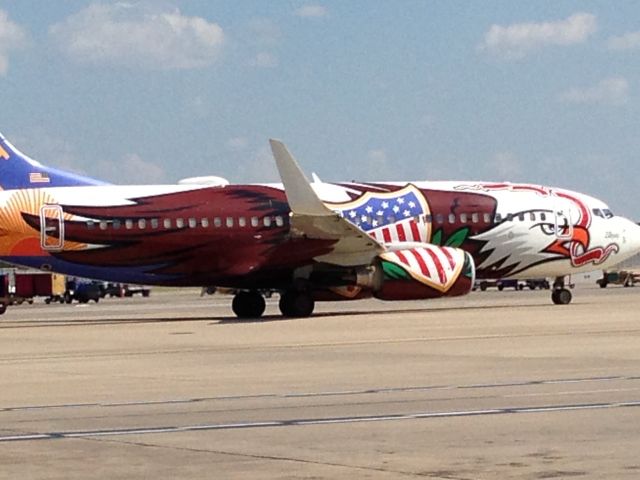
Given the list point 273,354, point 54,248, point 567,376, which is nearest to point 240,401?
point 567,376

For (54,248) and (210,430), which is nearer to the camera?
(210,430)

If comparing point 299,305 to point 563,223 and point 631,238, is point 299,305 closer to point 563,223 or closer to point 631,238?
point 563,223

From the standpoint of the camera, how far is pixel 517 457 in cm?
1312

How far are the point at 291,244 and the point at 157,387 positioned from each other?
76.2 ft

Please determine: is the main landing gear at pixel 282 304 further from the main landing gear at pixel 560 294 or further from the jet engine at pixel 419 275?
the main landing gear at pixel 560 294

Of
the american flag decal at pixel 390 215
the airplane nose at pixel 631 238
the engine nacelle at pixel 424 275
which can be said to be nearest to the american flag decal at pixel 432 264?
the engine nacelle at pixel 424 275

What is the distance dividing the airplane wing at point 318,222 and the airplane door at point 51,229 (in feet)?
21.7

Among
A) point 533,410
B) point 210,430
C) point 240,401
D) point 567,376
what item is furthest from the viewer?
point 567,376

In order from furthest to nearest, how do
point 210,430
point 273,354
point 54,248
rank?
point 54,248
point 273,354
point 210,430

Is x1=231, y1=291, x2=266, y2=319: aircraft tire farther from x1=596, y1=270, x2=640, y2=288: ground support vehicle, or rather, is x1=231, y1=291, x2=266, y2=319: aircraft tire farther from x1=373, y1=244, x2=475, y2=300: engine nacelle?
x1=596, y1=270, x2=640, y2=288: ground support vehicle

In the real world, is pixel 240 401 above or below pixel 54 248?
below

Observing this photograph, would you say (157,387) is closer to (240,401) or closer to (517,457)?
(240,401)

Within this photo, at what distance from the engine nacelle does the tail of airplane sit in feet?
32.9

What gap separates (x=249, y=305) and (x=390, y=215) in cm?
517
